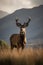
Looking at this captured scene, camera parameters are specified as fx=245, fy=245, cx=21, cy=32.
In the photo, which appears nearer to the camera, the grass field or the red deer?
the grass field

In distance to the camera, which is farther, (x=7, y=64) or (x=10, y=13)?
(x=10, y=13)

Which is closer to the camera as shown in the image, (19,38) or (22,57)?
(22,57)

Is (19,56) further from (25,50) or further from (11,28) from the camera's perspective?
(11,28)

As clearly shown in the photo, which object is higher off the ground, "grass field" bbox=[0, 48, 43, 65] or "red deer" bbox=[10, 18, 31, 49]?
"red deer" bbox=[10, 18, 31, 49]

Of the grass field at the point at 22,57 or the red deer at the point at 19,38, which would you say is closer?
the grass field at the point at 22,57

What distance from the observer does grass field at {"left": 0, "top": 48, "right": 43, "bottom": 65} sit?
2803 millimetres

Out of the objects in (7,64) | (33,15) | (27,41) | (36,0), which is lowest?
(7,64)

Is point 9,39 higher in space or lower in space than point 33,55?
higher

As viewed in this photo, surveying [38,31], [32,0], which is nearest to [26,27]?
[38,31]

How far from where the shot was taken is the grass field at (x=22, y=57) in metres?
2.80

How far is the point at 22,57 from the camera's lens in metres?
2.84

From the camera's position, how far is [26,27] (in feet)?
10.1

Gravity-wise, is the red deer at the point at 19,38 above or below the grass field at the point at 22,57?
above

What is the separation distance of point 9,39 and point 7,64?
397 millimetres
